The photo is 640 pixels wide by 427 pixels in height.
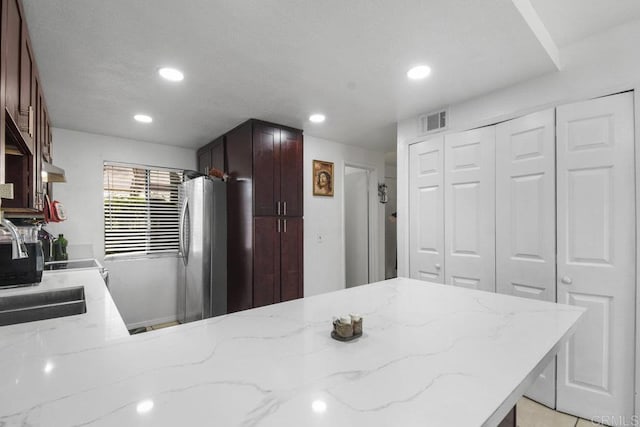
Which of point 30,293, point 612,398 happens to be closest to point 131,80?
point 30,293

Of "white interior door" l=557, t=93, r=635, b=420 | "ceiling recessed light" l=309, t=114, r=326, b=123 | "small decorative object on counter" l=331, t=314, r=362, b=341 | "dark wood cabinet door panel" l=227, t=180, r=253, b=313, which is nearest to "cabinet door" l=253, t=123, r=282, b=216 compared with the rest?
"dark wood cabinet door panel" l=227, t=180, r=253, b=313

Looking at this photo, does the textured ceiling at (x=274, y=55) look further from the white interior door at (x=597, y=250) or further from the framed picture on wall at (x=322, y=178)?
the framed picture on wall at (x=322, y=178)

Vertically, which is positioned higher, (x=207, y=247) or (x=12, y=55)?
(x=12, y=55)

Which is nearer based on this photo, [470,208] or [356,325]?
[356,325]

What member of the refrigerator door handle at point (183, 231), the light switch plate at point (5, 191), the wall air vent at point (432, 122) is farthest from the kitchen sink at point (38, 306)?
the wall air vent at point (432, 122)

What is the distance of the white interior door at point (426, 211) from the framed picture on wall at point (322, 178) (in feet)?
3.59

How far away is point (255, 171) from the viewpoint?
10.1 ft

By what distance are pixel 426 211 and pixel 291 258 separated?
1455mm

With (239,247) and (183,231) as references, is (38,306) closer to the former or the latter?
(239,247)

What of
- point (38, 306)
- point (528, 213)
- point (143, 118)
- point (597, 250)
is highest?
point (143, 118)

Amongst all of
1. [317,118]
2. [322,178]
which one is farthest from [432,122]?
[322,178]

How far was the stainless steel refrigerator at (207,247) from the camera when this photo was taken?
3.18 metres

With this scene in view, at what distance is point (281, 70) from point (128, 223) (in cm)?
287

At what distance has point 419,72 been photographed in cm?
208
